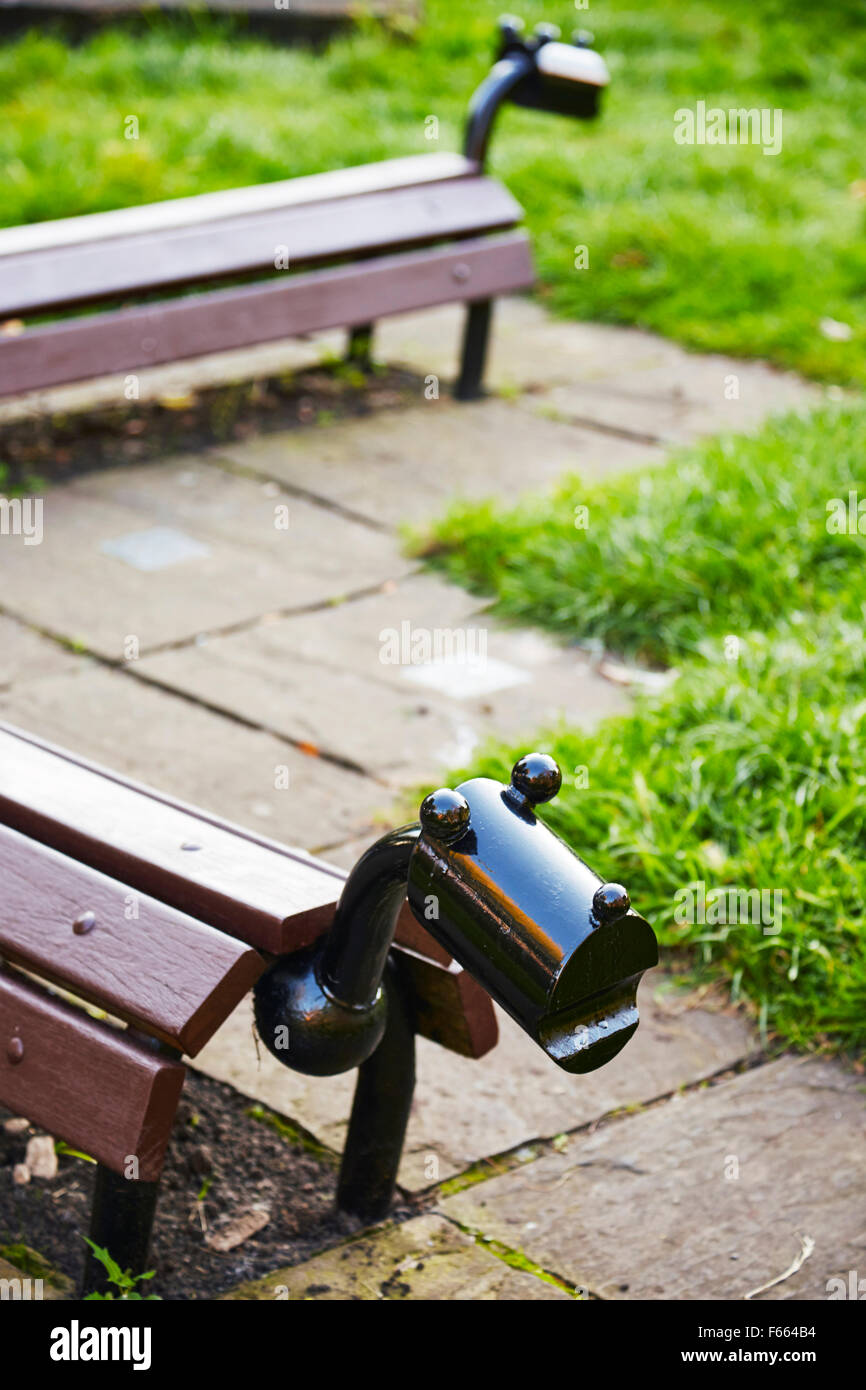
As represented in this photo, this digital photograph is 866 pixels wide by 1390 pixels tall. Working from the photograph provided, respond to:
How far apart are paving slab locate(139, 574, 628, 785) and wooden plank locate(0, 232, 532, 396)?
105cm

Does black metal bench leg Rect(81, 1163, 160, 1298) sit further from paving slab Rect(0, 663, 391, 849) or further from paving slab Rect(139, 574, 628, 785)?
paving slab Rect(139, 574, 628, 785)

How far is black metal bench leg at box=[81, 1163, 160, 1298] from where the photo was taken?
1.88m

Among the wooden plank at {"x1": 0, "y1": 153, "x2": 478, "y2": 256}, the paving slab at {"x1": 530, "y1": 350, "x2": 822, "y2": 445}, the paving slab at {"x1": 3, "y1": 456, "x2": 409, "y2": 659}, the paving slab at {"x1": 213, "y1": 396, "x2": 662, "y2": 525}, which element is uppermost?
the wooden plank at {"x1": 0, "y1": 153, "x2": 478, "y2": 256}

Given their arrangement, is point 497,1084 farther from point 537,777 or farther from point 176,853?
point 537,777

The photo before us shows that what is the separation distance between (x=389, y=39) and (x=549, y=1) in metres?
1.76

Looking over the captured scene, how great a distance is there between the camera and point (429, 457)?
17.1 feet

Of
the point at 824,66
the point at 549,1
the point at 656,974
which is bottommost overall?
the point at 656,974

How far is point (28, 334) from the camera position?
4371 mm

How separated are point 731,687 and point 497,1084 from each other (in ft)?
3.72

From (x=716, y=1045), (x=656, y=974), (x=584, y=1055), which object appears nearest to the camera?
(x=584, y=1055)

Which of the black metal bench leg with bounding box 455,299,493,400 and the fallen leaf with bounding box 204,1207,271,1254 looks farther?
the black metal bench leg with bounding box 455,299,493,400

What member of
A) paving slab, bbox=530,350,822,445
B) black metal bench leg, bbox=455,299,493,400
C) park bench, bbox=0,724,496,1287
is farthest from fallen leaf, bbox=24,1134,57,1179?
black metal bench leg, bbox=455,299,493,400

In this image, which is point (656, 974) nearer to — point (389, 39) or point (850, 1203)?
point (850, 1203)

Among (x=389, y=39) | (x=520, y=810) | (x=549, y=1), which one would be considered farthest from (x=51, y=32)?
(x=520, y=810)
